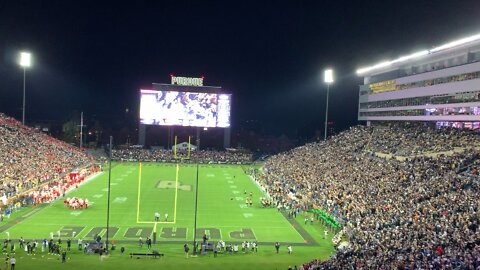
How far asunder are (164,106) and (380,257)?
60133mm

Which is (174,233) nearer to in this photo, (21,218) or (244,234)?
(244,234)

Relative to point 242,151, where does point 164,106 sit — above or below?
above

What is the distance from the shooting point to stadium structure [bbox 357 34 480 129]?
4297 cm

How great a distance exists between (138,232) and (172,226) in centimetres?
272

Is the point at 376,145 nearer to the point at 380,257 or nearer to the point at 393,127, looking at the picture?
the point at 393,127

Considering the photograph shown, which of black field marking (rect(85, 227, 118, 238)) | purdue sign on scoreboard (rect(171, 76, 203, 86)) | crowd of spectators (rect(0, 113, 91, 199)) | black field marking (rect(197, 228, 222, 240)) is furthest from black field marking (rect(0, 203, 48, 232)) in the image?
purdue sign on scoreboard (rect(171, 76, 203, 86))

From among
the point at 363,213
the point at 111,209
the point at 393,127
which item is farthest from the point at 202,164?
the point at 363,213

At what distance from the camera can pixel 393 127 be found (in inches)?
2264

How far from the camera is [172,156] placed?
80.0 meters


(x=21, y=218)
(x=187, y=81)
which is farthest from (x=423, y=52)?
(x=187, y=81)

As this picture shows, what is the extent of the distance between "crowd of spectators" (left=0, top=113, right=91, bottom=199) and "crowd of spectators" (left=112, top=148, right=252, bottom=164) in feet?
39.1

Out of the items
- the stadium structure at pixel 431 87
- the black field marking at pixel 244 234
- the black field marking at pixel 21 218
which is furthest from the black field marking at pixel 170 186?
the stadium structure at pixel 431 87

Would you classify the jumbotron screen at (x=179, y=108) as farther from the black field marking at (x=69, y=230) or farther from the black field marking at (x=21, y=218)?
the black field marking at (x=69, y=230)

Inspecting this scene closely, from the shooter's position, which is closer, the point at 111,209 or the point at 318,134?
the point at 111,209
